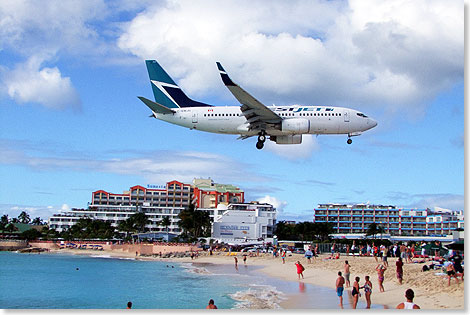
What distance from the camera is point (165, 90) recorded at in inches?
1484

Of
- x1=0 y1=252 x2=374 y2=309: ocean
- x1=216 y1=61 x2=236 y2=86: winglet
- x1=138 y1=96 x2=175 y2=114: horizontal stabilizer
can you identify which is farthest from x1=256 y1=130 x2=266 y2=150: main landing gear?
x1=0 y1=252 x2=374 y2=309: ocean

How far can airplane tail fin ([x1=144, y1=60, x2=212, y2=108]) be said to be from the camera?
36.4 metres

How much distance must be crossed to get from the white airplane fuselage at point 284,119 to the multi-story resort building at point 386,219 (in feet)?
246

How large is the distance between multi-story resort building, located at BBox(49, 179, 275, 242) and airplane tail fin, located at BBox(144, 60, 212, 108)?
7485cm

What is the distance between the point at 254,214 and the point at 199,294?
208 ft

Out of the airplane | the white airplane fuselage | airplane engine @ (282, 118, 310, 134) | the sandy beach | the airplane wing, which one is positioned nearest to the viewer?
the sandy beach

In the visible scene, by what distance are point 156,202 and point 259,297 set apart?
99.8 meters

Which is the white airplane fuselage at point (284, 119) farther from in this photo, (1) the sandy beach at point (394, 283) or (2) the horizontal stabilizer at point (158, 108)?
(1) the sandy beach at point (394, 283)

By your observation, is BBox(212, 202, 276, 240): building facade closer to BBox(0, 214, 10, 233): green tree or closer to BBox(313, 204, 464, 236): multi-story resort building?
BBox(313, 204, 464, 236): multi-story resort building

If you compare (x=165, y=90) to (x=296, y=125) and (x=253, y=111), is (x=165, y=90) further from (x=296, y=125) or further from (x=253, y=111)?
(x=296, y=125)

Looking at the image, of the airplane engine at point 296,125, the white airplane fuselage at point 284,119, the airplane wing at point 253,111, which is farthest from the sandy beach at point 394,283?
the airplane wing at point 253,111

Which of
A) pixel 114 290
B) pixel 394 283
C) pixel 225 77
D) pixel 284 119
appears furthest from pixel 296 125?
pixel 114 290

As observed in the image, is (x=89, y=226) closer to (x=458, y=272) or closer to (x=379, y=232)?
(x=379, y=232)

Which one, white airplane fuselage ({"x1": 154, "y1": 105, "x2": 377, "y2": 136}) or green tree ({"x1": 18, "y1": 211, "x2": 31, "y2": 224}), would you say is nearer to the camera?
white airplane fuselage ({"x1": 154, "y1": 105, "x2": 377, "y2": 136})
